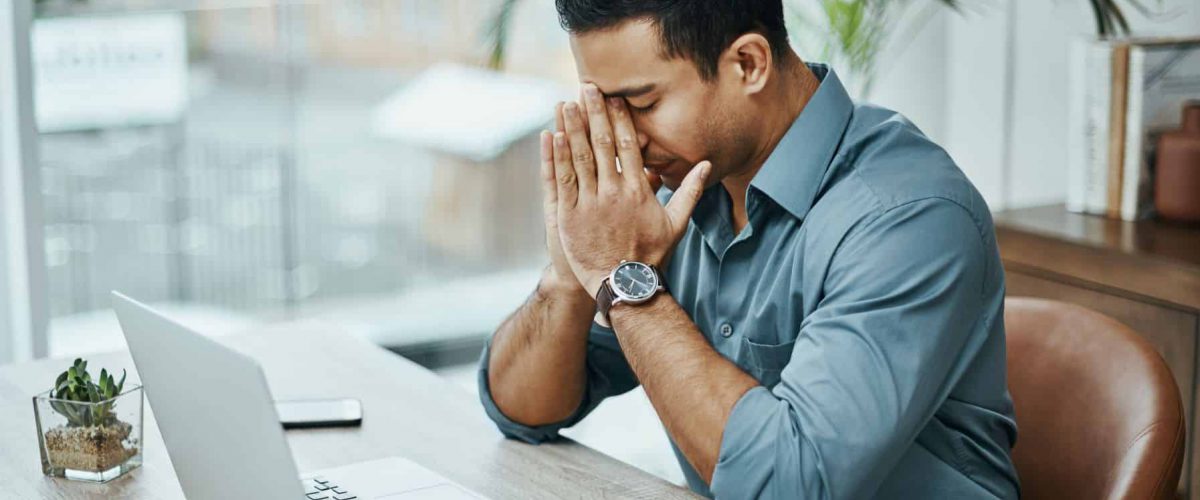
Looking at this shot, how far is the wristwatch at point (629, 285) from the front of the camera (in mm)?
A: 1423

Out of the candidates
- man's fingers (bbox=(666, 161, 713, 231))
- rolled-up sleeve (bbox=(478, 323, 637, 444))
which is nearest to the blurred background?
rolled-up sleeve (bbox=(478, 323, 637, 444))

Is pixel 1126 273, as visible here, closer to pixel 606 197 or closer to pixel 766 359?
pixel 766 359

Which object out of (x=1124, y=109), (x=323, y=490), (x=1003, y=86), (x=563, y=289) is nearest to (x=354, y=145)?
(x=1003, y=86)

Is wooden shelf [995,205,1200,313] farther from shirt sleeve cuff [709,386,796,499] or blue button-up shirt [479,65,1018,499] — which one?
shirt sleeve cuff [709,386,796,499]

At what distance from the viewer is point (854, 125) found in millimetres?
1516

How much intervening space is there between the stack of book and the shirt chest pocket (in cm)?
117

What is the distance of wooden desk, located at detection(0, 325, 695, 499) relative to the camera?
138cm

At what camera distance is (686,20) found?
144 centimetres

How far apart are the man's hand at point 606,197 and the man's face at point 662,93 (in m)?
0.02

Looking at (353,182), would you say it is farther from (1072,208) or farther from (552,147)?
(552,147)

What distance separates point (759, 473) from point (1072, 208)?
1.44 m

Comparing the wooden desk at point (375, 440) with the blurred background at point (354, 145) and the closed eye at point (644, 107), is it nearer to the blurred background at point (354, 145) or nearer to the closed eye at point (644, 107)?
the closed eye at point (644, 107)

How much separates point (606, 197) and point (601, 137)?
7cm

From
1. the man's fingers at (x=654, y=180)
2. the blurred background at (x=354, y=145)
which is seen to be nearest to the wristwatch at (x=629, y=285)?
the man's fingers at (x=654, y=180)
